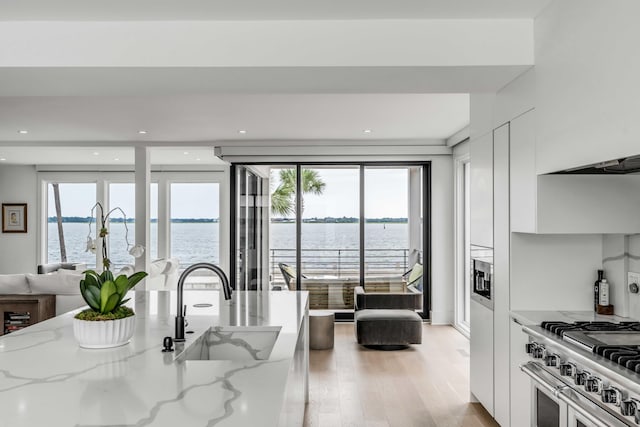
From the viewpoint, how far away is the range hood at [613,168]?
2082 millimetres

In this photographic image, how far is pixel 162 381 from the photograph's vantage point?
1699 millimetres

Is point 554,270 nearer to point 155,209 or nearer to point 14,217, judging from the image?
point 155,209

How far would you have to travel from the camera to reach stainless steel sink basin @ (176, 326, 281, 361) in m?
2.61

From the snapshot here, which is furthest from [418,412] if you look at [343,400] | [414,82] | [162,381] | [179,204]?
[179,204]

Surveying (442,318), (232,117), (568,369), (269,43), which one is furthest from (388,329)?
(269,43)

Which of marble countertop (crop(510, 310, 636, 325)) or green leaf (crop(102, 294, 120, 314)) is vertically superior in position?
green leaf (crop(102, 294, 120, 314))

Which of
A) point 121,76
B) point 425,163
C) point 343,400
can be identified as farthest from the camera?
point 425,163

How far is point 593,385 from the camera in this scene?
2.04 m

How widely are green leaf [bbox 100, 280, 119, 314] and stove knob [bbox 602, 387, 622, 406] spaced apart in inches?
77.4

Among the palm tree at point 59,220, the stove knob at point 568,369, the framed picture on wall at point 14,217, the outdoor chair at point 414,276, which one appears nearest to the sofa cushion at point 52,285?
the outdoor chair at point 414,276

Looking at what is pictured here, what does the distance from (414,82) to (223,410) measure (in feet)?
7.41

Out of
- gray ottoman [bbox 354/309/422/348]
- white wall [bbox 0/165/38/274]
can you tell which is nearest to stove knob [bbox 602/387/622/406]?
gray ottoman [bbox 354/309/422/348]

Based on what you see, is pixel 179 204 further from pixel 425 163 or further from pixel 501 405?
pixel 501 405

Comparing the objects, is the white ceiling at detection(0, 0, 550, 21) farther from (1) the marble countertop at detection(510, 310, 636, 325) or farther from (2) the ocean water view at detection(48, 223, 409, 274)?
(2) the ocean water view at detection(48, 223, 409, 274)
